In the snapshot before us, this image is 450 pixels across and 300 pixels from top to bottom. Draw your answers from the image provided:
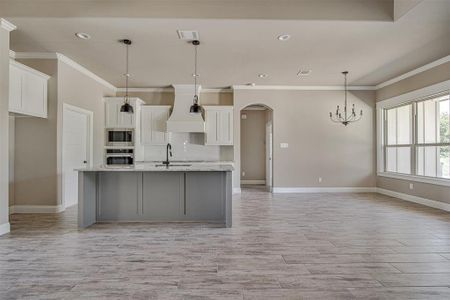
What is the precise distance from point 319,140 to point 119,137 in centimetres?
523

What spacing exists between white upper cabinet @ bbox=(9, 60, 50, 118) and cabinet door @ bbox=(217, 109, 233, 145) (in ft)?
13.2

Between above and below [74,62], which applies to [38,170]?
below

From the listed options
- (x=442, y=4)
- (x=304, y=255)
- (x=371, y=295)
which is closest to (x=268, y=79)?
(x=442, y=4)

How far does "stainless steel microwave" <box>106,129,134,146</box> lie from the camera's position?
754cm

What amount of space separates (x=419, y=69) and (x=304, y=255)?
203 inches

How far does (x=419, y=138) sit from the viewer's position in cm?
630

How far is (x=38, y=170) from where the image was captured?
5285 millimetres

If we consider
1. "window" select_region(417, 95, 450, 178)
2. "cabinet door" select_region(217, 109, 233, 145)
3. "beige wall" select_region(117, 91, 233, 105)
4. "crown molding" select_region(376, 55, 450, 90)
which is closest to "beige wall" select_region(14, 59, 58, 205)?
"beige wall" select_region(117, 91, 233, 105)

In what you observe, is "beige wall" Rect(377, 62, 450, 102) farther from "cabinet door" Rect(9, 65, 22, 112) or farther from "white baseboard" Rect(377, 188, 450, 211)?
"cabinet door" Rect(9, 65, 22, 112)

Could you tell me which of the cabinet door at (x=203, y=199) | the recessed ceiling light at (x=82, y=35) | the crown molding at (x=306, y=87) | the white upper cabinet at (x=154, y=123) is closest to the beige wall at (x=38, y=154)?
the recessed ceiling light at (x=82, y=35)

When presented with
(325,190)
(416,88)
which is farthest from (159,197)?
(416,88)

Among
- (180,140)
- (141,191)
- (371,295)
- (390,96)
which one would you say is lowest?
(371,295)

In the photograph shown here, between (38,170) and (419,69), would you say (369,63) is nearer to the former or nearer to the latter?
(419,69)

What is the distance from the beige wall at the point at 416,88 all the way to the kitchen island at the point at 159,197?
4243mm
